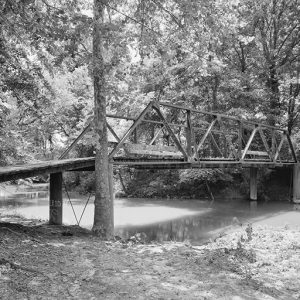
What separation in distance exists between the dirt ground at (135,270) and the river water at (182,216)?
399 cm

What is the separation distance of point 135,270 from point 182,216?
1034cm

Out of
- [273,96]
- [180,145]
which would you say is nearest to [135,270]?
[180,145]

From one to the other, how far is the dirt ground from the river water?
3.99m

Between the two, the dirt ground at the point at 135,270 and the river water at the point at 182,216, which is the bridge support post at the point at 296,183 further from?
the dirt ground at the point at 135,270

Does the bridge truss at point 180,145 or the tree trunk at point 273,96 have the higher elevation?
the tree trunk at point 273,96

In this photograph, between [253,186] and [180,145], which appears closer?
[180,145]

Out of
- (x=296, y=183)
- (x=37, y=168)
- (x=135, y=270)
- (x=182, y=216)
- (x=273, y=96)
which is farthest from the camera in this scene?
(x=273, y=96)

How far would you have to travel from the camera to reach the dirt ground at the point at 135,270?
400cm

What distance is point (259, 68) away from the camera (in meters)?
23.0

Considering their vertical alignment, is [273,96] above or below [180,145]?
above

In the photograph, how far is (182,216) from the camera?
15141 millimetres

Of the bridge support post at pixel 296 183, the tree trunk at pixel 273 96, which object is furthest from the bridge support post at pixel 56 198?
the tree trunk at pixel 273 96

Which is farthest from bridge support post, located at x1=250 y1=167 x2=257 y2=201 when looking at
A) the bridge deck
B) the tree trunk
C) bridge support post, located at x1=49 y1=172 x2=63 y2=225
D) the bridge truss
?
bridge support post, located at x1=49 y1=172 x2=63 y2=225

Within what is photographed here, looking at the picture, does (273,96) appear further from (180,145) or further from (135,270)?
(135,270)
